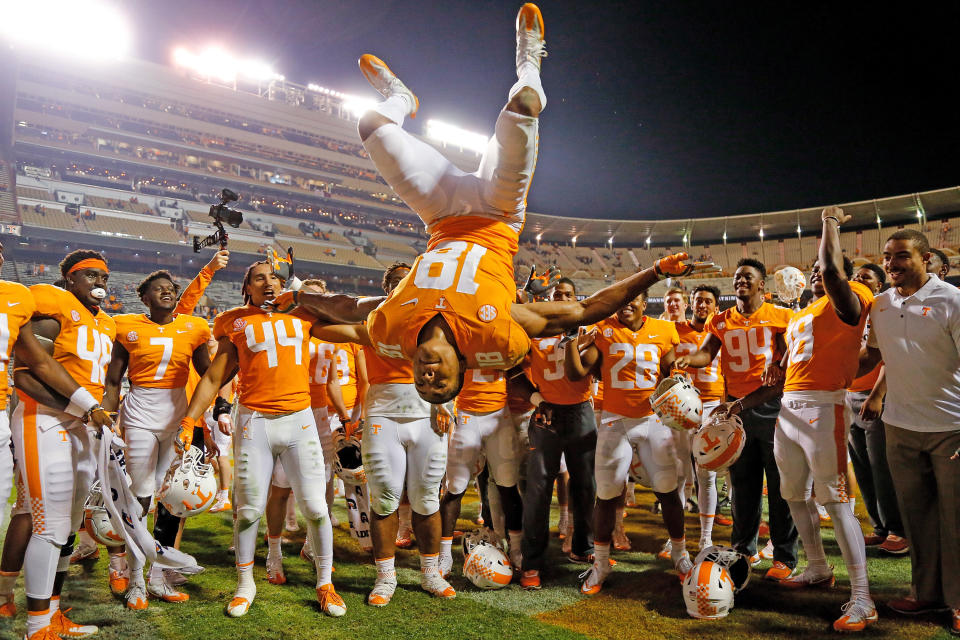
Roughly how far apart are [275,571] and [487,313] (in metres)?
3.27

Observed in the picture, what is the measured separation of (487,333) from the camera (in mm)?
2879

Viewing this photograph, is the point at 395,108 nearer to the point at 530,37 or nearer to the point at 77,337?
the point at 530,37

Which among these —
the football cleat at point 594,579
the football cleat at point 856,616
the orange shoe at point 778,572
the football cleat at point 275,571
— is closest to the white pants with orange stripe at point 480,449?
the football cleat at point 594,579

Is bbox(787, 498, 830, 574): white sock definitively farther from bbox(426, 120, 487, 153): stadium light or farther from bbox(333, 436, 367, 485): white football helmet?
bbox(426, 120, 487, 153): stadium light

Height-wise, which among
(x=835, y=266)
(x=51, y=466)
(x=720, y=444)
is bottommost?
(x=51, y=466)

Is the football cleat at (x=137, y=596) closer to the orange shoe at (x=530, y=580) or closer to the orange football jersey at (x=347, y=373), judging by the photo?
the orange football jersey at (x=347, y=373)

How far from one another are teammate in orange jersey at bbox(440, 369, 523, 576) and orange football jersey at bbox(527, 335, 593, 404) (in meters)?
0.38

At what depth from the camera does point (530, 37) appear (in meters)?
3.29

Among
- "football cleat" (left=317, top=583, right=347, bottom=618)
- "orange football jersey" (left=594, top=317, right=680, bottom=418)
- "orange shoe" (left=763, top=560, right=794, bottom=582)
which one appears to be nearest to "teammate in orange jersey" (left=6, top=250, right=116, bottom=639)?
"football cleat" (left=317, top=583, right=347, bottom=618)

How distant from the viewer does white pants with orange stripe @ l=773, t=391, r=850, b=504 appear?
3891mm

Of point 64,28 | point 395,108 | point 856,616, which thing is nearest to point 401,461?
point 395,108

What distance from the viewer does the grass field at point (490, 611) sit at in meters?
3.69

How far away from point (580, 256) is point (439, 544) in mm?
40509

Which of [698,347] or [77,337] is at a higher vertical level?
[698,347]
